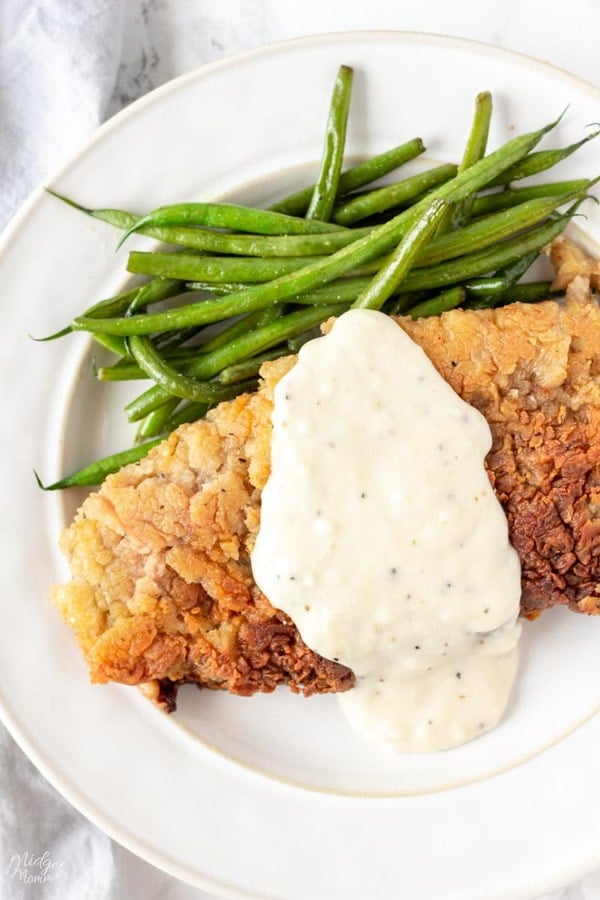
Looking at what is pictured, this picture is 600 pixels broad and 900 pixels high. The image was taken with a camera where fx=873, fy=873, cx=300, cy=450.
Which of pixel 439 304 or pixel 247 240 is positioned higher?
pixel 247 240

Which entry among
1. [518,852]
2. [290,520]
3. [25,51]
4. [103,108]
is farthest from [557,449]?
[25,51]

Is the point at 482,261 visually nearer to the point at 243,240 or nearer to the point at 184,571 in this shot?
the point at 243,240

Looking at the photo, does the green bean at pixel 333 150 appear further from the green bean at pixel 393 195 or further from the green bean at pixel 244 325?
the green bean at pixel 244 325

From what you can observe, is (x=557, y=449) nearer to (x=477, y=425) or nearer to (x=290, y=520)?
(x=477, y=425)

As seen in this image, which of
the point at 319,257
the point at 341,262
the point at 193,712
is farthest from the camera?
the point at 193,712

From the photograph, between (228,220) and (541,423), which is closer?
(541,423)

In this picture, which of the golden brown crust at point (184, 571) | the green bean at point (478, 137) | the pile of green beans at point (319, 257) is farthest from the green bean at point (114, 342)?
the green bean at point (478, 137)

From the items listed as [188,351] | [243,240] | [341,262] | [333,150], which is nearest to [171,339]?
[188,351]
